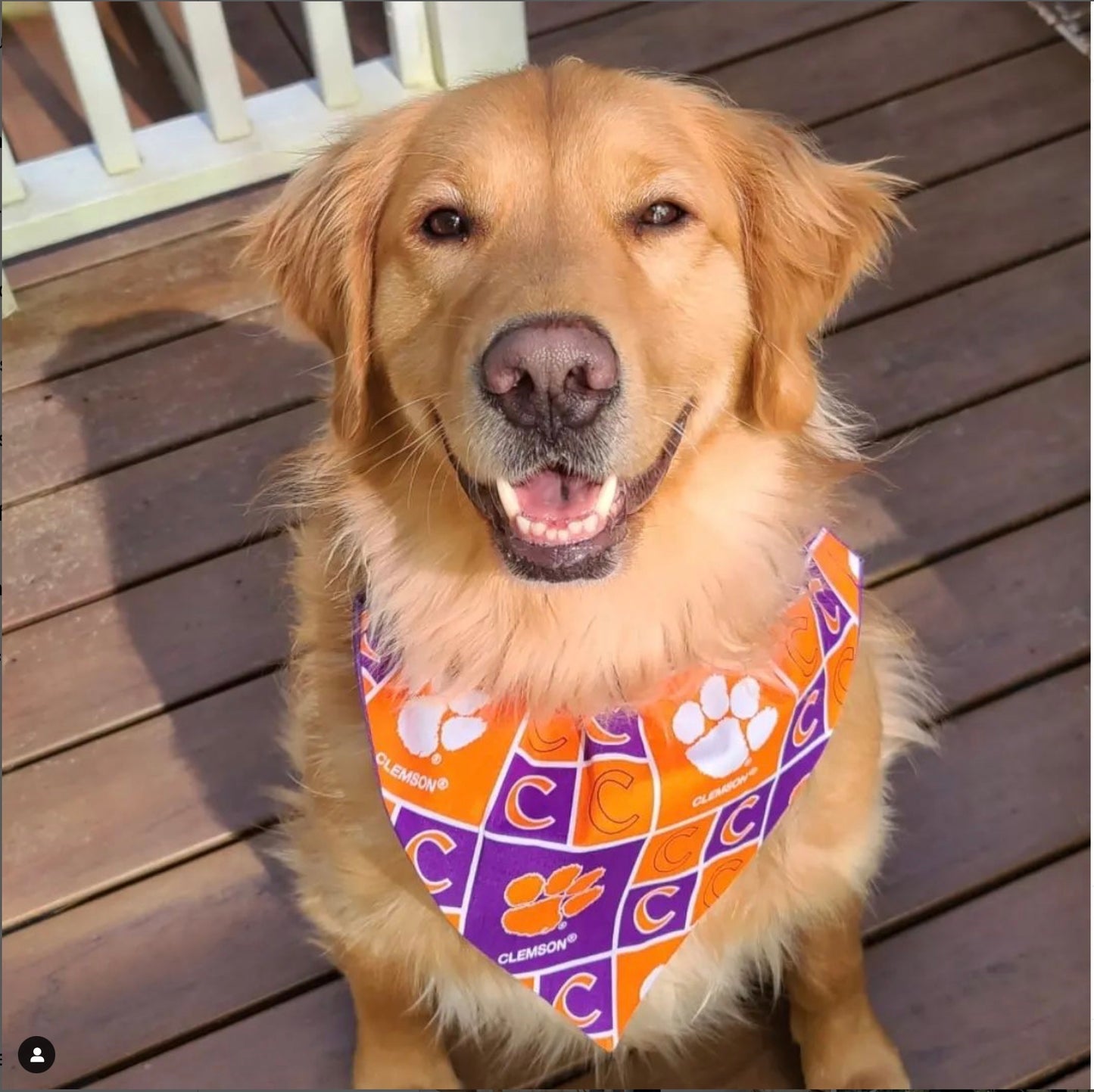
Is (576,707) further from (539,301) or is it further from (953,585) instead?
(953,585)

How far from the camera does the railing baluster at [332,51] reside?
2.91 metres

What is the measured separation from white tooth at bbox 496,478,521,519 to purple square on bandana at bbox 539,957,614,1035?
0.69 meters

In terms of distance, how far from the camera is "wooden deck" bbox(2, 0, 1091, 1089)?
2.04 meters

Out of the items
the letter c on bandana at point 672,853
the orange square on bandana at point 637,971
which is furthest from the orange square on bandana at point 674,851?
the orange square on bandana at point 637,971

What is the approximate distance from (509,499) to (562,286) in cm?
25

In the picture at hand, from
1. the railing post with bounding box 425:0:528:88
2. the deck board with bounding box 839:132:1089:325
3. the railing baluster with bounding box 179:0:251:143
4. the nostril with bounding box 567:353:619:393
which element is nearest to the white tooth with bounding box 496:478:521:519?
the nostril with bounding box 567:353:619:393

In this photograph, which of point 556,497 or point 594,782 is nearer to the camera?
point 556,497

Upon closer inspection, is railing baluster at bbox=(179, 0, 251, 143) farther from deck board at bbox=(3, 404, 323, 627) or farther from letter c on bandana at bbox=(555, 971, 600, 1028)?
letter c on bandana at bbox=(555, 971, 600, 1028)

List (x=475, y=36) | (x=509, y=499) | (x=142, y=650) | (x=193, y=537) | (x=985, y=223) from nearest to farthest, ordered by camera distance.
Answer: (x=509, y=499) < (x=142, y=650) < (x=193, y=537) < (x=985, y=223) < (x=475, y=36)

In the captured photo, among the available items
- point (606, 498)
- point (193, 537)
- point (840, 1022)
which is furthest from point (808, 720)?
point (193, 537)

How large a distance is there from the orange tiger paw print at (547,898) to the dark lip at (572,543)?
0.47 m

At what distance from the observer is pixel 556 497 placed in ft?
4.83

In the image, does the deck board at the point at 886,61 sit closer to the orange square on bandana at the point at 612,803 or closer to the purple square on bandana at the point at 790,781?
the purple square on bandana at the point at 790,781

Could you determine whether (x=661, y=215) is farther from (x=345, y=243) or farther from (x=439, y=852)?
(x=439, y=852)
